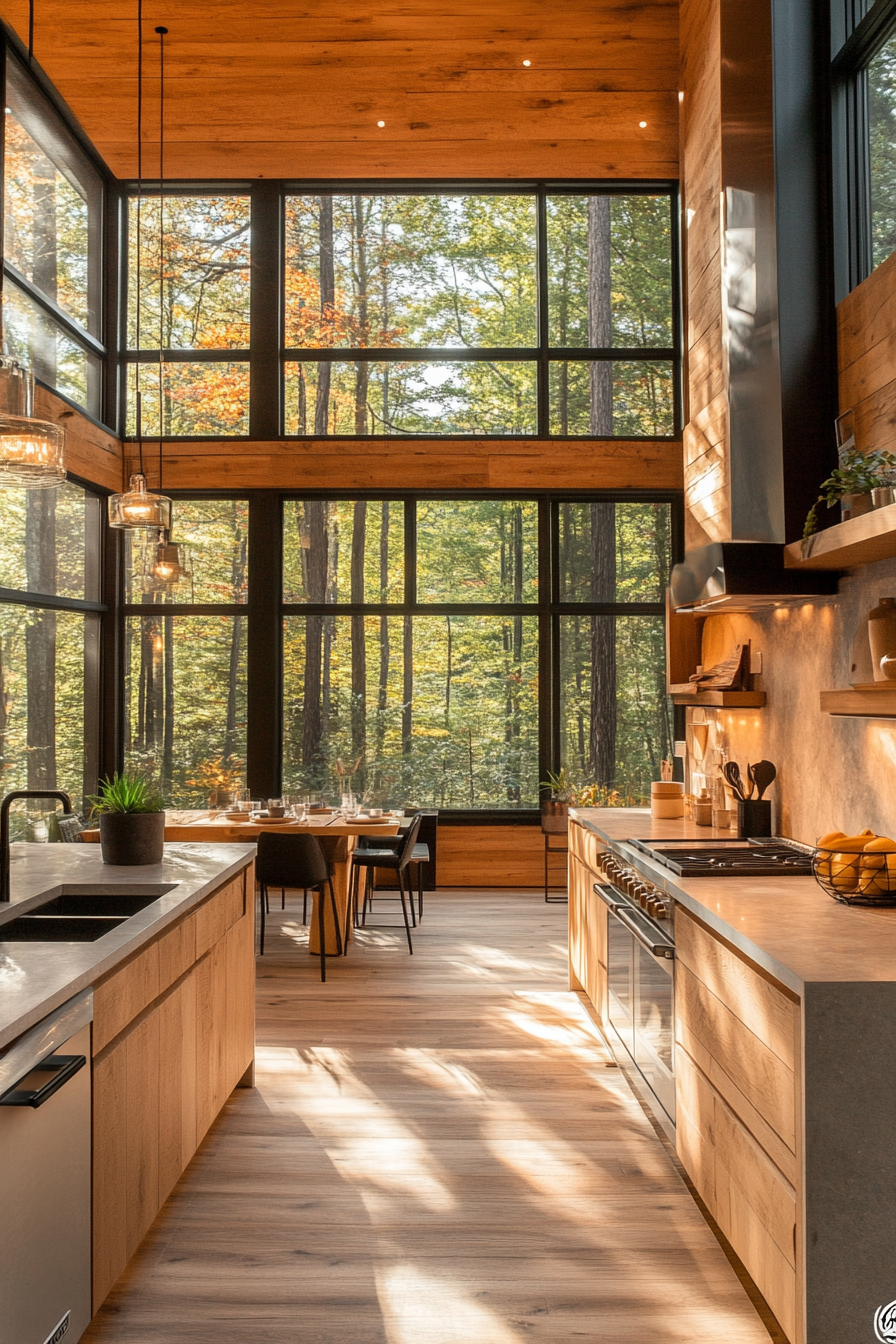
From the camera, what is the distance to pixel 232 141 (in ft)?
21.5

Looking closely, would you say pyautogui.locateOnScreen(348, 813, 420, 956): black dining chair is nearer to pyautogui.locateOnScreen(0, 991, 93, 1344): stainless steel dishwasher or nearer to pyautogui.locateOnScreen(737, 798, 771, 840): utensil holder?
pyautogui.locateOnScreen(737, 798, 771, 840): utensil holder

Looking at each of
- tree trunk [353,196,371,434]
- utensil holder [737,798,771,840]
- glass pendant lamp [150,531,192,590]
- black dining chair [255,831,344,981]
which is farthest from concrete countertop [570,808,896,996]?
tree trunk [353,196,371,434]

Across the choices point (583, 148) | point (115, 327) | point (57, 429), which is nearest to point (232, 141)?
point (115, 327)

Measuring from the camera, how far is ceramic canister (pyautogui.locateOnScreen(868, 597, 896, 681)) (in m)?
2.91

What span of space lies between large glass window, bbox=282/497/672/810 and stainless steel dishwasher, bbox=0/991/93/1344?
19.1 ft

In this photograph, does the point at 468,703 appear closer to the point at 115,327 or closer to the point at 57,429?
the point at 115,327

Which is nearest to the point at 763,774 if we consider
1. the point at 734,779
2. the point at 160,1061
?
the point at 734,779

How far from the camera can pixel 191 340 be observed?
784 cm

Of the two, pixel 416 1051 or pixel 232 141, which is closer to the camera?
pixel 416 1051

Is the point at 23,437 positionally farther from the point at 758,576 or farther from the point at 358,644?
the point at 358,644

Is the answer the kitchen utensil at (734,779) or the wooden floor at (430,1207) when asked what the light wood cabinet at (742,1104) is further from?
the kitchen utensil at (734,779)

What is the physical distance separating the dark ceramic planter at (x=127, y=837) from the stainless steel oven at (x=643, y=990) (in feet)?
5.53

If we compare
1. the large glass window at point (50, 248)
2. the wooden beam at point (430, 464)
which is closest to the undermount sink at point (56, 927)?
the large glass window at point (50, 248)

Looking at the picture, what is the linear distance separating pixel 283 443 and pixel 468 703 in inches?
100
